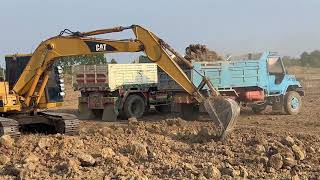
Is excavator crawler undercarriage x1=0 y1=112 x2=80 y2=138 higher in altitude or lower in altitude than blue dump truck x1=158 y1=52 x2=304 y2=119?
lower

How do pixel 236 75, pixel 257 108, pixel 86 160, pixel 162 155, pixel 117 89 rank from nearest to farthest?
pixel 86 160 → pixel 162 155 → pixel 236 75 → pixel 117 89 → pixel 257 108

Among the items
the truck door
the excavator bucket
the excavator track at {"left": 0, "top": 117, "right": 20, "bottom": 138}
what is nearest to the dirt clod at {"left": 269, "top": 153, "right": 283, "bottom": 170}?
the excavator bucket

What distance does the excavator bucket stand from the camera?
41.4 ft

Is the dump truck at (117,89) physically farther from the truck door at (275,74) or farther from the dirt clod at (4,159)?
the dirt clod at (4,159)

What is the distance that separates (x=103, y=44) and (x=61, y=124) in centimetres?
232

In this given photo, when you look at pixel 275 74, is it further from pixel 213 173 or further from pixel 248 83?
pixel 213 173

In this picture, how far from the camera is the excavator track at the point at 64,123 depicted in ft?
47.3

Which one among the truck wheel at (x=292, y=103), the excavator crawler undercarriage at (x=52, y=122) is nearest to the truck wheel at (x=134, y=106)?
the excavator crawler undercarriage at (x=52, y=122)

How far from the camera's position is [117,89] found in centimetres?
1952

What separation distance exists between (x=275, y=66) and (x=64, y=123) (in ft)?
27.8

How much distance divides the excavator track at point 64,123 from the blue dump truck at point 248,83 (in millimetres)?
4381

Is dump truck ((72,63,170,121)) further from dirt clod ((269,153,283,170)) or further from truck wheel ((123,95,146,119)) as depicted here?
dirt clod ((269,153,283,170))

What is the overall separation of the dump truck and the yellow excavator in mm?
4827

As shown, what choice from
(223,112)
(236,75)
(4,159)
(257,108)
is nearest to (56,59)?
(4,159)
